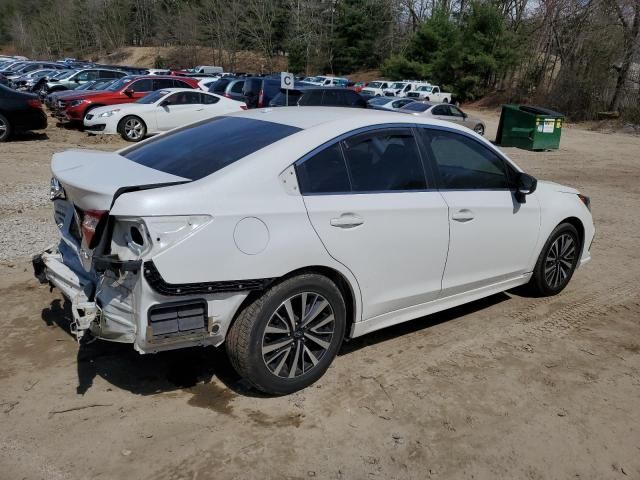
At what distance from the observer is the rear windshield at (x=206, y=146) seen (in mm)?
3385

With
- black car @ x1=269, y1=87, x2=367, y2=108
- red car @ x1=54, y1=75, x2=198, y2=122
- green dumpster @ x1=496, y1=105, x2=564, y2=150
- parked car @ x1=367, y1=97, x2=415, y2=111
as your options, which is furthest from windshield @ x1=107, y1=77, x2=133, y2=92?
green dumpster @ x1=496, y1=105, x2=564, y2=150

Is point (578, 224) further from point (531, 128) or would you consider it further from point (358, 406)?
point (531, 128)

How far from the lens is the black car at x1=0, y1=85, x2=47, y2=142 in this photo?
13.6 metres

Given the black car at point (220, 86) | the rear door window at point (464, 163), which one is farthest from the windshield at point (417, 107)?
the rear door window at point (464, 163)

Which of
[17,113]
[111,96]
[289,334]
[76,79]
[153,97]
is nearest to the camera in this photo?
[289,334]

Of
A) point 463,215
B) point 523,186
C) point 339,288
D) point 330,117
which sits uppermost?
point 330,117

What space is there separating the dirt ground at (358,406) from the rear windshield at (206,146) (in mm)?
1313

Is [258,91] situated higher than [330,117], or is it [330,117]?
[330,117]

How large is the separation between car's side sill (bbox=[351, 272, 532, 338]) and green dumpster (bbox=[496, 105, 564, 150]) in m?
15.6

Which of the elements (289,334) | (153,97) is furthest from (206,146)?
(153,97)

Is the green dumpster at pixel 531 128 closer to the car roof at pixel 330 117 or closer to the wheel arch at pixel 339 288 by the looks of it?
the car roof at pixel 330 117

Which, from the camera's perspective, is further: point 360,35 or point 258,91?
point 360,35

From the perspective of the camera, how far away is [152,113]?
50.2ft

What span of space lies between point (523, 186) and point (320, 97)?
13.9 metres
